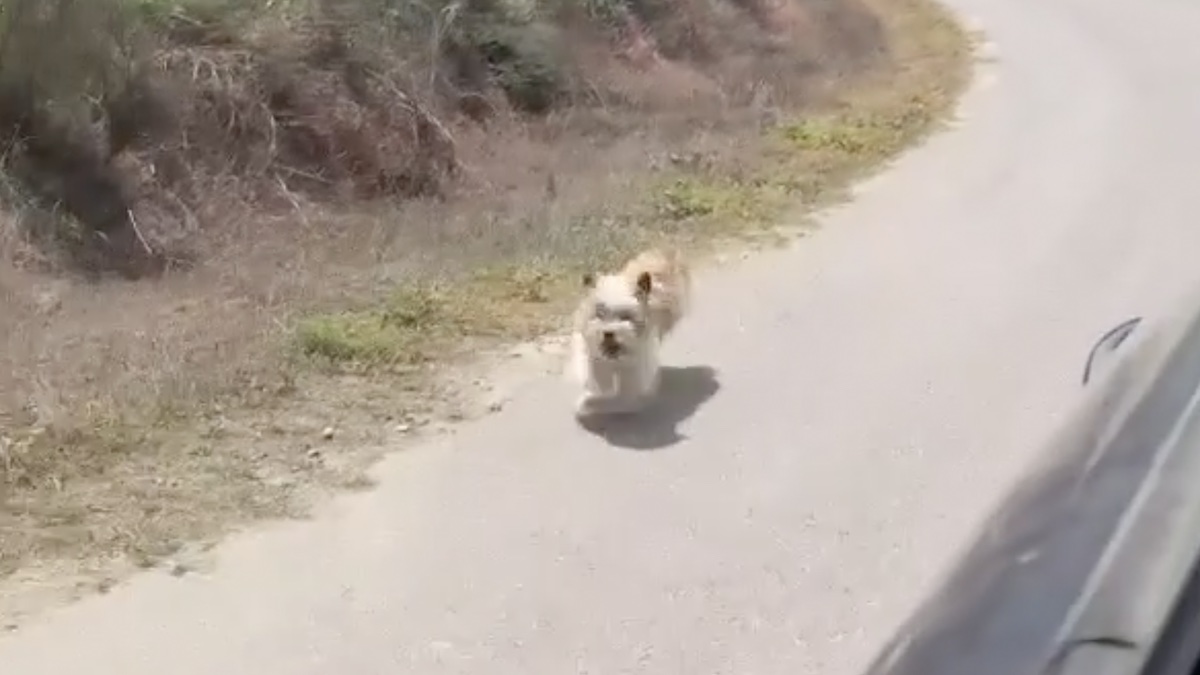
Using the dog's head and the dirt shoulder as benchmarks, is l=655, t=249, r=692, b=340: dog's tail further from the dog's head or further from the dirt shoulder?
the dirt shoulder

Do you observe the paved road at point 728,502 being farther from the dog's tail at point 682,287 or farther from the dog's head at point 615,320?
the dog's head at point 615,320

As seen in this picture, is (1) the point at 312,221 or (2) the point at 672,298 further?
(1) the point at 312,221

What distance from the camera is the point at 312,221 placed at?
1156 cm

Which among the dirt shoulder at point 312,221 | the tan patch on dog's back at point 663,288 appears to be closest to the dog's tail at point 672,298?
the tan patch on dog's back at point 663,288

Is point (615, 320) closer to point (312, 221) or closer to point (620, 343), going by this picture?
point (620, 343)

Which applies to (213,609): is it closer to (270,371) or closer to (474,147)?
(270,371)

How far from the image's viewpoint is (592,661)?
6059 millimetres

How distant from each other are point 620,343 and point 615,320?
0.12 metres

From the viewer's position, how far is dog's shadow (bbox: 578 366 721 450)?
8.15 meters

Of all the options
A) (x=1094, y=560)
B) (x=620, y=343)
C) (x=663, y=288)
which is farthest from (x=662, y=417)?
(x=1094, y=560)

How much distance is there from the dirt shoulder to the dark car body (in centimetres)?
468

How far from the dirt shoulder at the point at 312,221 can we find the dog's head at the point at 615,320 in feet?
2.27

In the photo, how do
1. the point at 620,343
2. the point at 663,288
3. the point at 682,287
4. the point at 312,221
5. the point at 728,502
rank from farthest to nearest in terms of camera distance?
the point at 312,221
the point at 682,287
the point at 663,288
the point at 620,343
the point at 728,502

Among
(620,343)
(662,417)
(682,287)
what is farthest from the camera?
(682,287)
